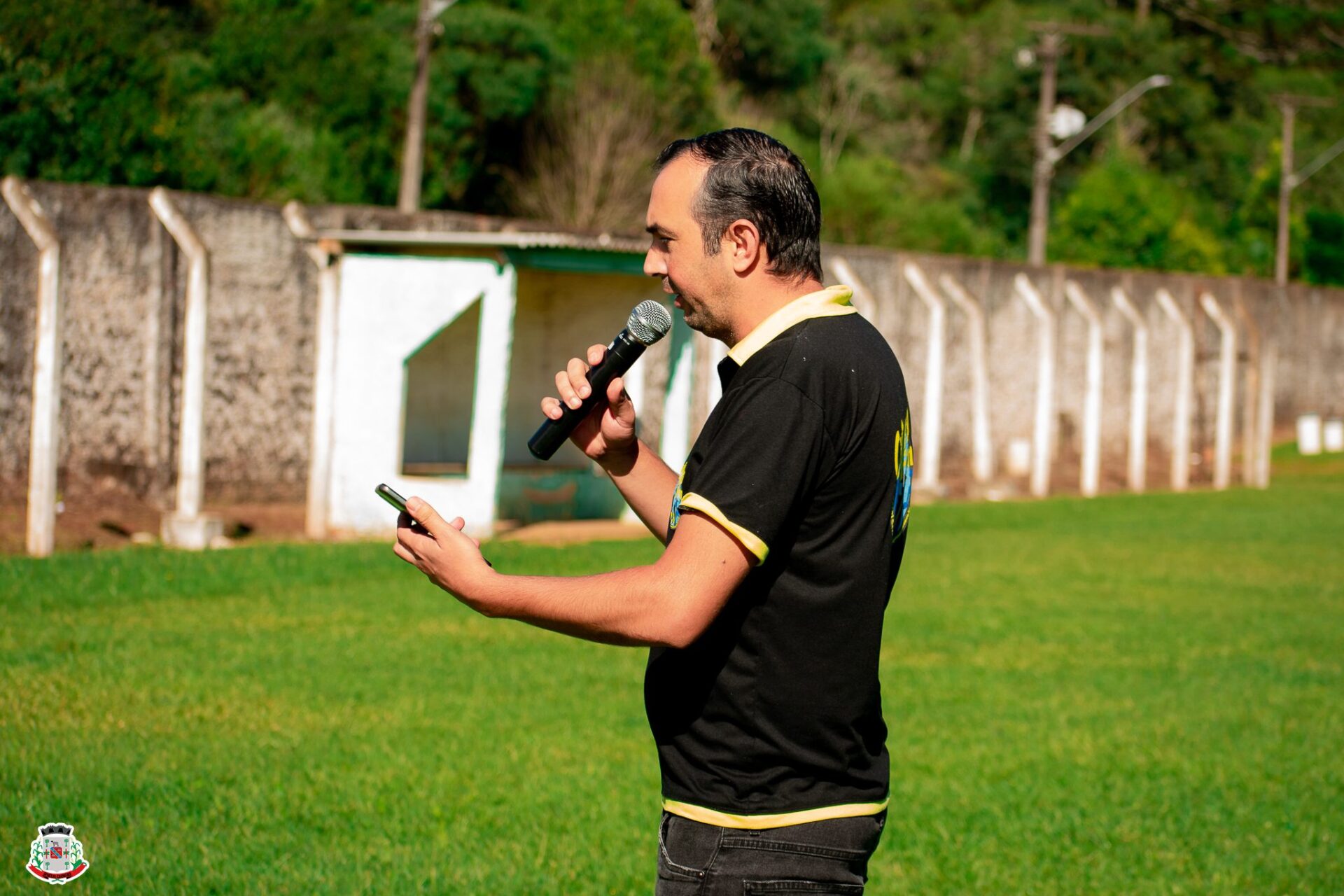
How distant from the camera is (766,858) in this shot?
279 cm

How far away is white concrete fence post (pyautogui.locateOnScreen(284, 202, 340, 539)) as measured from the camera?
1399cm

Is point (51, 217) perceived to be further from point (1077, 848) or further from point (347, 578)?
point (1077, 848)

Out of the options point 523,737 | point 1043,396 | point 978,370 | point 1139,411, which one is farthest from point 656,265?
point 1139,411

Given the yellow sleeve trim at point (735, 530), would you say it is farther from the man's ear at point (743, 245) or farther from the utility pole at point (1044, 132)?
the utility pole at point (1044, 132)

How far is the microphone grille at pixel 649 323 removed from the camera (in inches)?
132

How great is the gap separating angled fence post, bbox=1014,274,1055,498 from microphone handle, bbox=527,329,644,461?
1893 cm

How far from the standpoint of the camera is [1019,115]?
60.0m

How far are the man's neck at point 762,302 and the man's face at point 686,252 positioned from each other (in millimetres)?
32

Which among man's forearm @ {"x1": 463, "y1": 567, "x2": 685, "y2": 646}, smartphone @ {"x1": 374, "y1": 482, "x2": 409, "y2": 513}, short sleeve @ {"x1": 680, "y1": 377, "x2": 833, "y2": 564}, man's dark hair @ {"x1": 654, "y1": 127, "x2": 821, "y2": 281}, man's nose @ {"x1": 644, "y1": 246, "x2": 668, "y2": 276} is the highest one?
man's dark hair @ {"x1": 654, "y1": 127, "x2": 821, "y2": 281}

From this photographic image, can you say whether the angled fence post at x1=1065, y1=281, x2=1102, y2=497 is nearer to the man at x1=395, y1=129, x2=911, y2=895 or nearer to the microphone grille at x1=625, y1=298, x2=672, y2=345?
the microphone grille at x1=625, y1=298, x2=672, y2=345

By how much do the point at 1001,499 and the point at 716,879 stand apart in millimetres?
18494

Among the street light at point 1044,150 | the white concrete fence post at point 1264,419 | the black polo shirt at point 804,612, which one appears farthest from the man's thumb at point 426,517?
the street light at point 1044,150

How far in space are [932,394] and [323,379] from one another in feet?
27.8

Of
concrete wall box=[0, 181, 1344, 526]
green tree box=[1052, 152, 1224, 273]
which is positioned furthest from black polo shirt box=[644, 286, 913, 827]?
green tree box=[1052, 152, 1224, 273]
